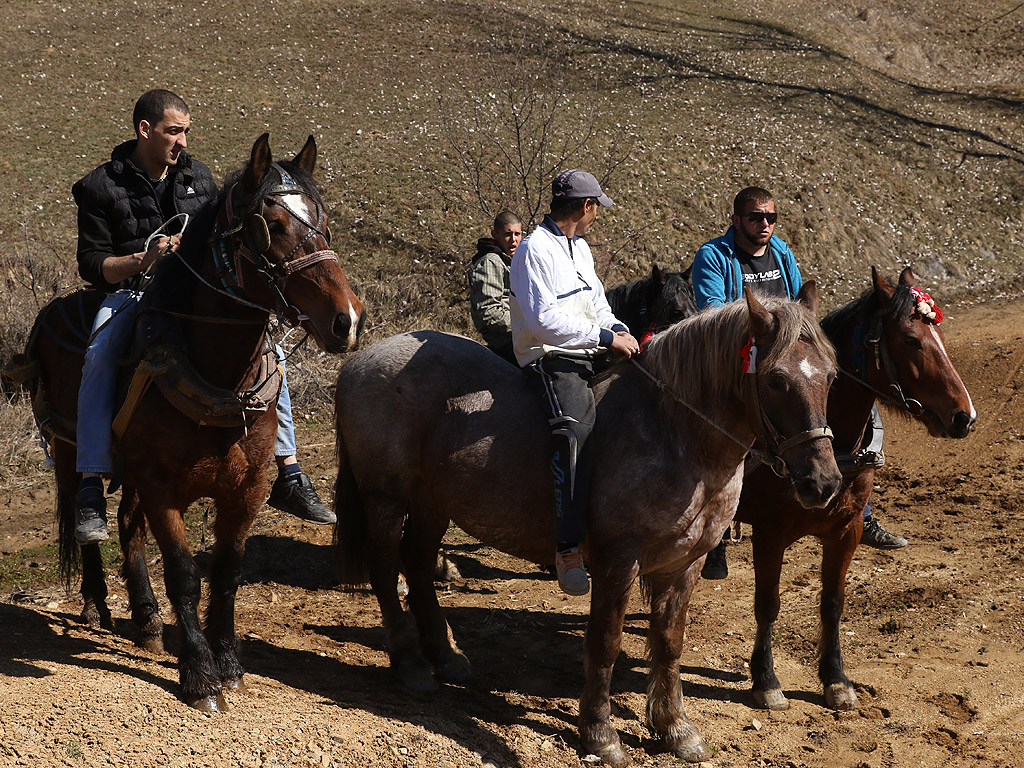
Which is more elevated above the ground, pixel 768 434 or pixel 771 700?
pixel 768 434

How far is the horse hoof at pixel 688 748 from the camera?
16.1 ft

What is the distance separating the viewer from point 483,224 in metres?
17.0

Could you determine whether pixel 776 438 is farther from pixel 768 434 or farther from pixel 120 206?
pixel 120 206

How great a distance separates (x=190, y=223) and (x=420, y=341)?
4.97ft

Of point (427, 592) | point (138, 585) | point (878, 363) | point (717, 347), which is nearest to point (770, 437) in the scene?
point (717, 347)

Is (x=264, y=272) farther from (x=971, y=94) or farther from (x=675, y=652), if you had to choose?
(x=971, y=94)

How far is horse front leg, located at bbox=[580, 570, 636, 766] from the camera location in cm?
470

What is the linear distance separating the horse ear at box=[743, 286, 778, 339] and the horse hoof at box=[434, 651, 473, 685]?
2844 mm

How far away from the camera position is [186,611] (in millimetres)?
Answer: 4609

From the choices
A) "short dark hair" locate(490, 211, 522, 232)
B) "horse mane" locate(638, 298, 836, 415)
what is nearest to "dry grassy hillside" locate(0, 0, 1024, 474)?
"short dark hair" locate(490, 211, 522, 232)

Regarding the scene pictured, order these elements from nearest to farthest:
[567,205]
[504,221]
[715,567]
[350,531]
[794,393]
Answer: [794,393]
[567,205]
[350,531]
[715,567]
[504,221]

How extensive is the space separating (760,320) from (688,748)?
240cm

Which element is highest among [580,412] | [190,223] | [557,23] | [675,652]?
[557,23]

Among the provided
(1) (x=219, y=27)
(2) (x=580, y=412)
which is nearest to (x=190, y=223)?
(2) (x=580, y=412)
